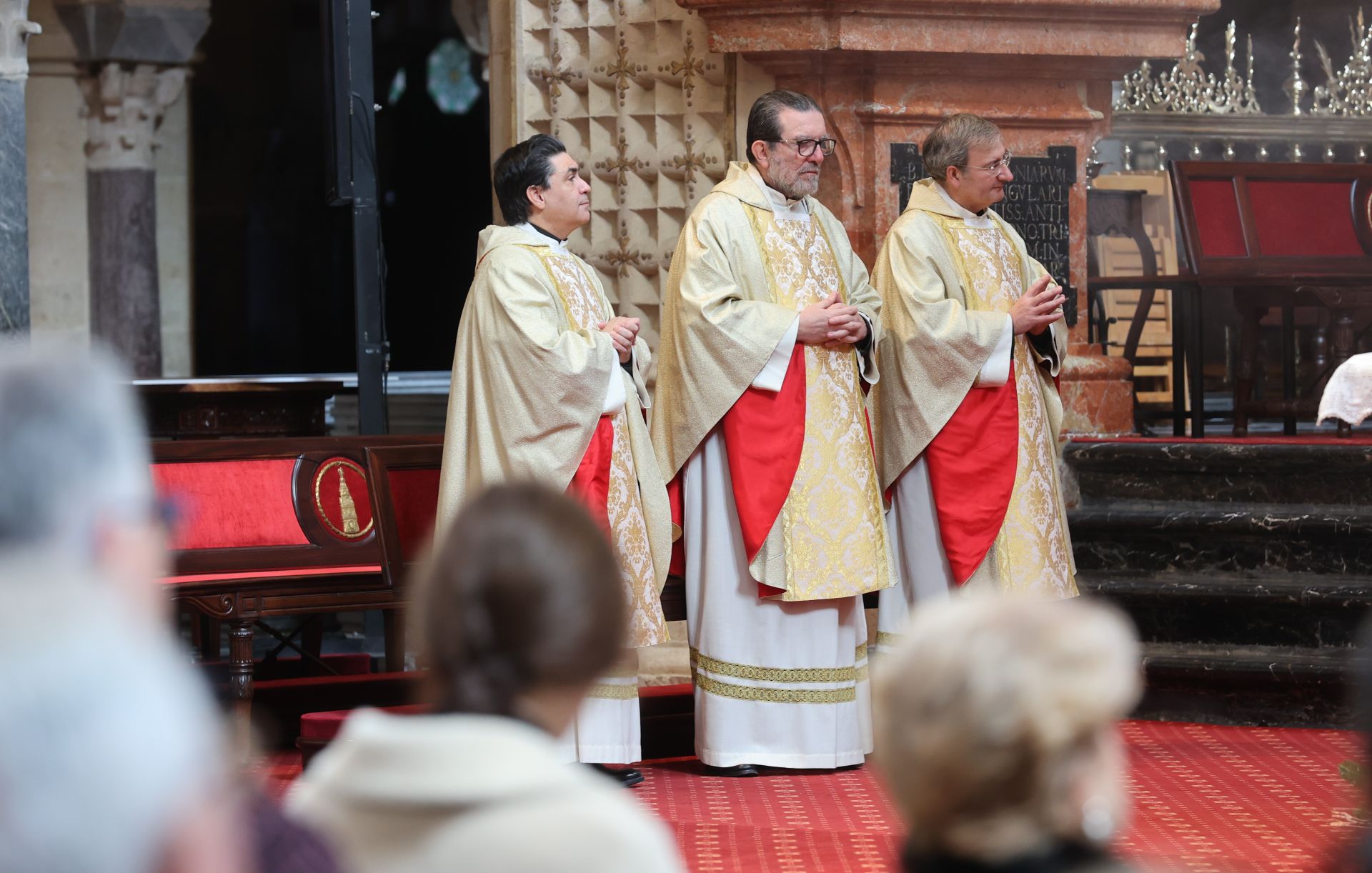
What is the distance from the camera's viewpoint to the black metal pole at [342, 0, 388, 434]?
6.23 metres

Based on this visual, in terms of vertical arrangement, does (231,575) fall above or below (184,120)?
below

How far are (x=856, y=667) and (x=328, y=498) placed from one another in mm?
1804

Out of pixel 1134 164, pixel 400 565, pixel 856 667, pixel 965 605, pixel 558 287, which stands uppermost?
pixel 1134 164

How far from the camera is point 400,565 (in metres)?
5.44

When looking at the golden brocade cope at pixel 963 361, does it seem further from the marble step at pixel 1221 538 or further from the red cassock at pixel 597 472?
the red cassock at pixel 597 472

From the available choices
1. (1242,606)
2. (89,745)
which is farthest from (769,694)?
(89,745)

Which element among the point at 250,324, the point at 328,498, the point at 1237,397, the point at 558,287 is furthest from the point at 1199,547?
the point at 250,324

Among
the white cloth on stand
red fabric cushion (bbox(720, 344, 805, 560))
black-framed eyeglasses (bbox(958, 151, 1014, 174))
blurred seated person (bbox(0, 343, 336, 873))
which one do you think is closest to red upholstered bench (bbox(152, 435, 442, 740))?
red fabric cushion (bbox(720, 344, 805, 560))

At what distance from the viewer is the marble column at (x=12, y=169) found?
243 inches

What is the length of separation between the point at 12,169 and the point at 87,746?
558 centimetres

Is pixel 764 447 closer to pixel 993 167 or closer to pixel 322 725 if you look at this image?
pixel 993 167

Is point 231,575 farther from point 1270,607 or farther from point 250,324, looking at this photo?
point 250,324

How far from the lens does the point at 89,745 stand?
3.75 ft

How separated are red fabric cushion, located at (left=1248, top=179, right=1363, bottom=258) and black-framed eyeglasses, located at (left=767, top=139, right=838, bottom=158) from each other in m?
3.03
